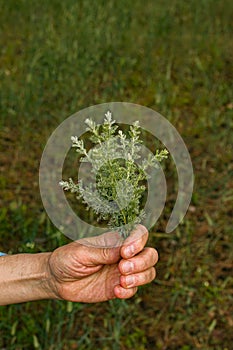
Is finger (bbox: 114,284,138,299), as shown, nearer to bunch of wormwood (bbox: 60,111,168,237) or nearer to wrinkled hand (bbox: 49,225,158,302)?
wrinkled hand (bbox: 49,225,158,302)

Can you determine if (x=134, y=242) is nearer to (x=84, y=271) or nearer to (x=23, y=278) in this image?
(x=84, y=271)

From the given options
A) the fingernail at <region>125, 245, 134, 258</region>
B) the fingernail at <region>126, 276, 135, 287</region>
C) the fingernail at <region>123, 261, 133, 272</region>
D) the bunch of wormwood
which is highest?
the bunch of wormwood

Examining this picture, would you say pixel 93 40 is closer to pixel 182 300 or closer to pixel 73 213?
pixel 73 213

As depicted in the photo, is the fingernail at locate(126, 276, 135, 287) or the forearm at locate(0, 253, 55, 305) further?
the forearm at locate(0, 253, 55, 305)

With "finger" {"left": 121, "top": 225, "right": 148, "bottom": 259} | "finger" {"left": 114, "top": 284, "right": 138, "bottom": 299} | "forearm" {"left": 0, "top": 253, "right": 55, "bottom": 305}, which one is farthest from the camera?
"forearm" {"left": 0, "top": 253, "right": 55, "bottom": 305}

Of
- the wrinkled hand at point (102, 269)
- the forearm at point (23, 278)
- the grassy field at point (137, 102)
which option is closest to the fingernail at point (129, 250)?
the wrinkled hand at point (102, 269)

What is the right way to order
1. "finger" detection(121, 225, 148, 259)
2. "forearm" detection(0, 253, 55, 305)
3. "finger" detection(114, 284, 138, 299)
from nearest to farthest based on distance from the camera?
"finger" detection(121, 225, 148, 259) < "finger" detection(114, 284, 138, 299) < "forearm" detection(0, 253, 55, 305)

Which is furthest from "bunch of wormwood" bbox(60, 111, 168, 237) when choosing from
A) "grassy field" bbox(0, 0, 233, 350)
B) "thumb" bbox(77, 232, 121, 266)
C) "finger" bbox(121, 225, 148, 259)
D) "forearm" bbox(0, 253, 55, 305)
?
"grassy field" bbox(0, 0, 233, 350)
